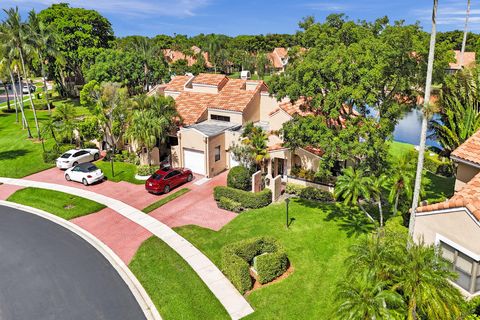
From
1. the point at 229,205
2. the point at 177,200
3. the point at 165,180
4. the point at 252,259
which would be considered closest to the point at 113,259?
the point at 252,259

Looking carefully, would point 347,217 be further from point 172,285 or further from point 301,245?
point 172,285

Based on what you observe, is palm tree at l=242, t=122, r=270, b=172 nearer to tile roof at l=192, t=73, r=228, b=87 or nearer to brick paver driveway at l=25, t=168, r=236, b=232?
brick paver driveway at l=25, t=168, r=236, b=232

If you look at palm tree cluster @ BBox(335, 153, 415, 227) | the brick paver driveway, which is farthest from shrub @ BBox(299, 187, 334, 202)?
palm tree cluster @ BBox(335, 153, 415, 227)

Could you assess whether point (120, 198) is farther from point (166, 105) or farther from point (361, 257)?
point (361, 257)

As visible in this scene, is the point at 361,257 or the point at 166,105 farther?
the point at 166,105

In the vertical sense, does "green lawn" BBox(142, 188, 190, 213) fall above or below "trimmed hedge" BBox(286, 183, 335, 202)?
below

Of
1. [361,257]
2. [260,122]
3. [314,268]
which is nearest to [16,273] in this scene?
[314,268]

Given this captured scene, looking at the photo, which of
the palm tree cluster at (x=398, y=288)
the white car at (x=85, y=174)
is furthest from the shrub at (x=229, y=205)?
the palm tree cluster at (x=398, y=288)
